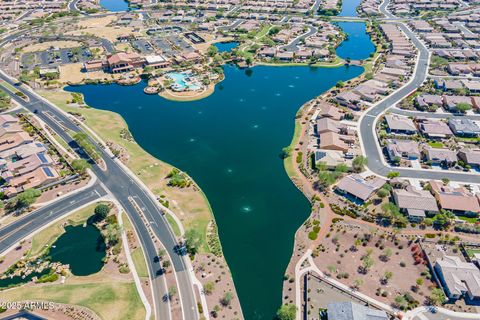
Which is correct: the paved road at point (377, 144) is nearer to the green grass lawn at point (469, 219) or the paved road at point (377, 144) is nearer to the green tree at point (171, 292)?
the green grass lawn at point (469, 219)

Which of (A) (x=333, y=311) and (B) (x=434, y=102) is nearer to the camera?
(A) (x=333, y=311)

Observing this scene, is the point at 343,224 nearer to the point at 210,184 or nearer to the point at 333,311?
the point at 333,311

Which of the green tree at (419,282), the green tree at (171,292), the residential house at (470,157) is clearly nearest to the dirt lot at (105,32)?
the green tree at (171,292)

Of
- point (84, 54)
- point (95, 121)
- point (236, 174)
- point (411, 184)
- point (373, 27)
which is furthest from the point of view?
point (373, 27)

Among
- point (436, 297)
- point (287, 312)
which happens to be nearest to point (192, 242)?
point (287, 312)

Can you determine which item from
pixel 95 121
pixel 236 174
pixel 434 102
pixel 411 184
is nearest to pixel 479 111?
pixel 434 102
